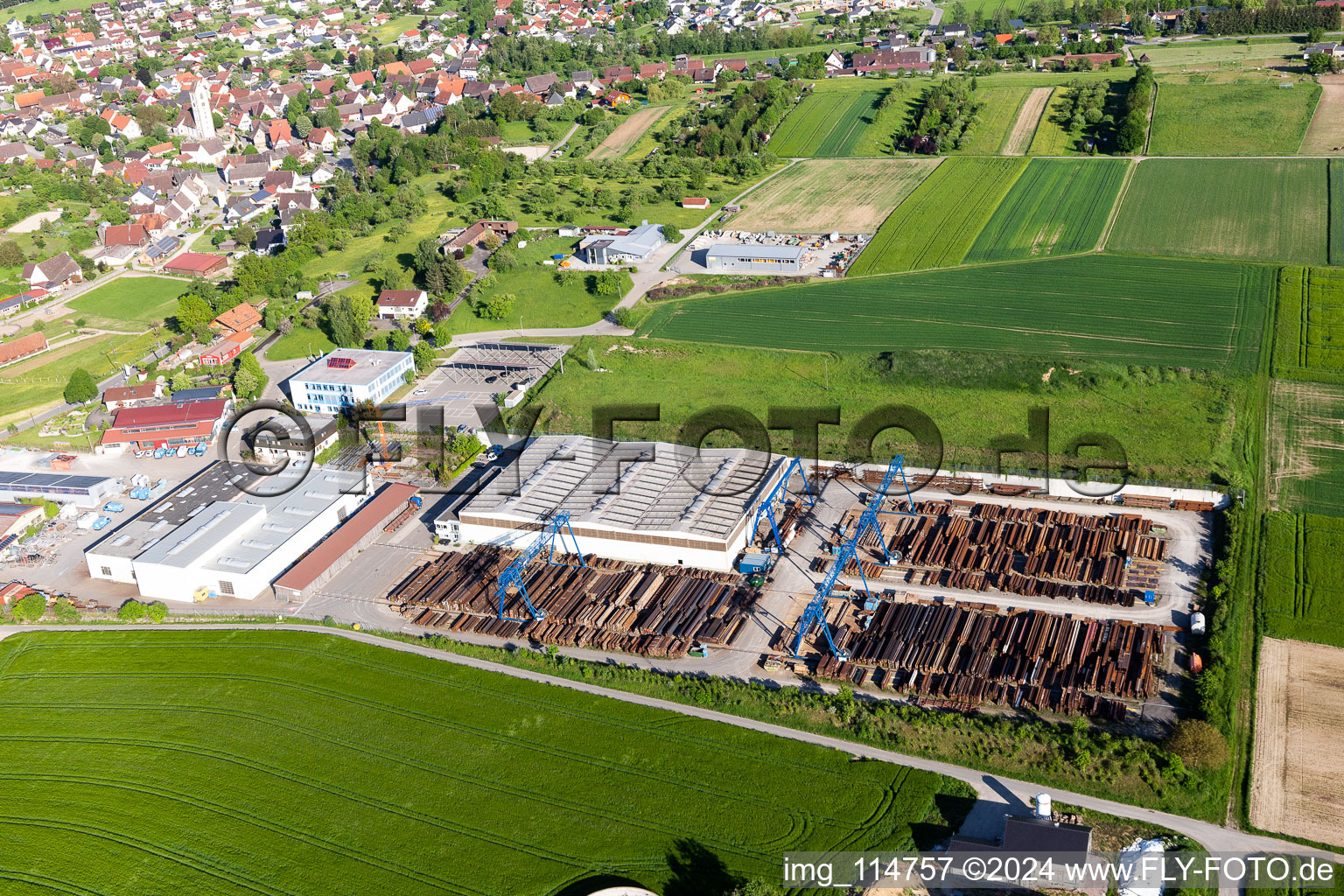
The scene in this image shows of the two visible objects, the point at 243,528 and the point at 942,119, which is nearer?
the point at 243,528

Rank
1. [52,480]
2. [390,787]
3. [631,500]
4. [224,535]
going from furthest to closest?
[52,480]
[631,500]
[224,535]
[390,787]

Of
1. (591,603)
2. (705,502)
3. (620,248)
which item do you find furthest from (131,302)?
(705,502)

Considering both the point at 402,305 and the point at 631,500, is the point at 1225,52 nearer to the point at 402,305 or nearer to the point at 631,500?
the point at 402,305

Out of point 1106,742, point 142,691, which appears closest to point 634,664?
point 1106,742

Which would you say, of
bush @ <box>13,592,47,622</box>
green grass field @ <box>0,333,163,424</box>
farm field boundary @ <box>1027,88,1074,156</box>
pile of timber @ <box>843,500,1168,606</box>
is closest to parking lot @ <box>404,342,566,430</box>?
bush @ <box>13,592,47,622</box>

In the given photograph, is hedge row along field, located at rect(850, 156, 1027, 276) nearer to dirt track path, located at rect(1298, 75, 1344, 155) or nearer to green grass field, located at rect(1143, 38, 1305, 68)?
dirt track path, located at rect(1298, 75, 1344, 155)
